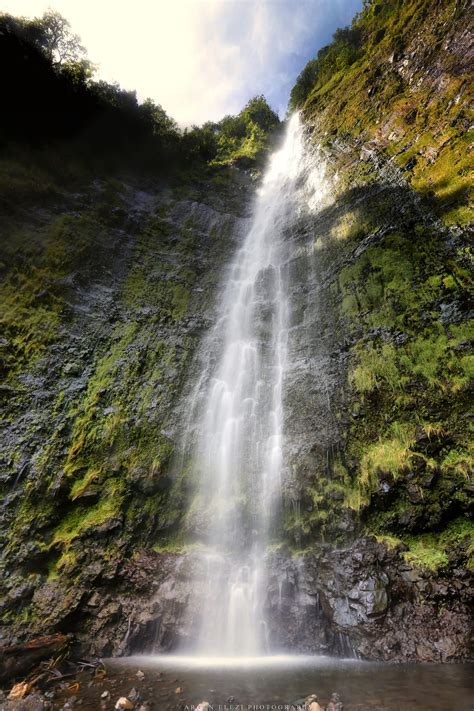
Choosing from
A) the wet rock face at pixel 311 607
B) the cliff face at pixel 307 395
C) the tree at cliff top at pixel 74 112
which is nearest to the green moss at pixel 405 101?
the cliff face at pixel 307 395

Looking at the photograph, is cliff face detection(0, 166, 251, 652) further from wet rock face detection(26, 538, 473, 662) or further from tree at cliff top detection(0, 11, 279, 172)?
tree at cliff top detection(0, 11, 279, 172)

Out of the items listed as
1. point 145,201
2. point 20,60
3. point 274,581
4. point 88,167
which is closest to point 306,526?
point 274,581

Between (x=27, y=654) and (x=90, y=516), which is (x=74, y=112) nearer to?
(x=90, y=516)

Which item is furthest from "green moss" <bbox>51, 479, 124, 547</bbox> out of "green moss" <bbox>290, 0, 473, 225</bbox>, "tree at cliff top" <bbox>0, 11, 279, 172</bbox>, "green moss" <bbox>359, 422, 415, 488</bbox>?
"tree at cliff top" <bbox>0, 11, 279, 172</bbox>

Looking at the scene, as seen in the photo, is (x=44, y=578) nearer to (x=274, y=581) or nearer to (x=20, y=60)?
(x=274, y=581)

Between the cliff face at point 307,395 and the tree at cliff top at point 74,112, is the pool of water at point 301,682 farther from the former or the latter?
the tree at cliff top at point 74,112

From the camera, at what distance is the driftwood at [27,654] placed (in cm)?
592

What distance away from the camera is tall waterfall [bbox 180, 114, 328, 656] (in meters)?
8.00

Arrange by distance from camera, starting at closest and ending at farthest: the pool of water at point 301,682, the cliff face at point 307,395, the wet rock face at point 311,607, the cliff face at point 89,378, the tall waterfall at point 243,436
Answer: the pool of water at point 301,682 < the wet rock face at point 311,607 < the cliff face at point 307,395 < the tall waterfall at point 243,436 < the cliff face at point 89,378

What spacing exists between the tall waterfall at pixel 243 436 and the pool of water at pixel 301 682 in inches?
42.3

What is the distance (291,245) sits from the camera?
51.8 ft

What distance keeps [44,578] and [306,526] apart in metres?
6.48

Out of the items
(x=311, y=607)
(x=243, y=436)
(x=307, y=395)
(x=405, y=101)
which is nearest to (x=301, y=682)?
(x=311, y=607)

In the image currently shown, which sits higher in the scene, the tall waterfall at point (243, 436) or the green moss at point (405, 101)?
the green moss at point (405, 101)
